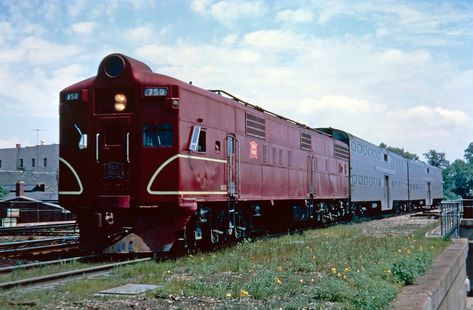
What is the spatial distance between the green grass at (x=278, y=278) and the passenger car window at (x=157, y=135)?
2.48 meters

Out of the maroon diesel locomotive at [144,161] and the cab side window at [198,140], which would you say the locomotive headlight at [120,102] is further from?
the cab side window at [198,140]

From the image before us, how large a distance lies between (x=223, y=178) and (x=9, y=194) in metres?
56.5

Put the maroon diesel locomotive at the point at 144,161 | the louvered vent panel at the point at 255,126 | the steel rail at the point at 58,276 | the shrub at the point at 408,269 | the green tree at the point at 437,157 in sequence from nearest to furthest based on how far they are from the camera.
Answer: the shrub at the point at 408,269 → the steel rail at the point at 58,276 → the maroon diesel locomotive at the point at 144,161 → the louvered vent panel at the point at 255,126 → the green tree at the point at 437,157

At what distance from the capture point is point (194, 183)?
12.3 metres

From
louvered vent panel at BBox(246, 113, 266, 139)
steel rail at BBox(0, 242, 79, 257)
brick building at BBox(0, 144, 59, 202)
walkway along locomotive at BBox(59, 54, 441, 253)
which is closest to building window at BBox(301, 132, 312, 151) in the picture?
louvered vent panel at BBox(246, 113, 266, 139)

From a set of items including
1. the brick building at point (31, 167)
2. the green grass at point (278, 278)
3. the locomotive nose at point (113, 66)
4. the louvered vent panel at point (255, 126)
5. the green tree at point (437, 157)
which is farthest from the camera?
the green tree at point (437, 157)

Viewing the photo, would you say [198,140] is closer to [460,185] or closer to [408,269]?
[408,269]

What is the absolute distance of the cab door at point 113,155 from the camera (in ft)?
39.6

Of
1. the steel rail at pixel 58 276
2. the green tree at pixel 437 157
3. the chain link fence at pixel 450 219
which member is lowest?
the steel rail at pixel 58 276

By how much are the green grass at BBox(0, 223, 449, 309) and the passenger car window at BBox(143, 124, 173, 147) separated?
97.6 inches

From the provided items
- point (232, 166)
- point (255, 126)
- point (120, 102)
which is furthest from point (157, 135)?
point (255, 126)

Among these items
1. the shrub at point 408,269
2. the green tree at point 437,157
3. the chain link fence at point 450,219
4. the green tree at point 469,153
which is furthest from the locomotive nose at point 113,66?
the green tree at point 469,153

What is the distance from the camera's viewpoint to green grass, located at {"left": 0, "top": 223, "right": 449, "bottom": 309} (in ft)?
22.3

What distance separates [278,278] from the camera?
8211 millimetres
